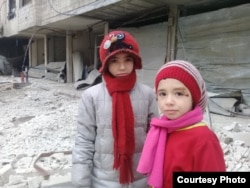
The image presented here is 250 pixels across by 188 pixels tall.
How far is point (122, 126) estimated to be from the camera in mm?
1623

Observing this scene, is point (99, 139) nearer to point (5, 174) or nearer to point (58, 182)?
point (58, 182)

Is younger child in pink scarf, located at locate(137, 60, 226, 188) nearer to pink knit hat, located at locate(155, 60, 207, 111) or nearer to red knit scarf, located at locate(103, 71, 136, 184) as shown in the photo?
pink knit hat, located at locate(155, 60, 207, 111)

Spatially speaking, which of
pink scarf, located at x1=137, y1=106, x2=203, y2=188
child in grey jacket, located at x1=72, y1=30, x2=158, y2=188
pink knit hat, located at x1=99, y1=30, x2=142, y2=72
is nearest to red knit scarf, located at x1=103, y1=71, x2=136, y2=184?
child in grey jacket, located at x1=72, y1=30, x2=158, y2=188

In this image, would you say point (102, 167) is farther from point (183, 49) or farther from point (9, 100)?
point (9, 100)

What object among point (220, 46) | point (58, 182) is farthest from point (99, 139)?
point (220, 46)

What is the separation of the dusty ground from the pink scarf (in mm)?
2246

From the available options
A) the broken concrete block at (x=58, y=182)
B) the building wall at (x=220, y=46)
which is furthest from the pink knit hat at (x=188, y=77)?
the building wall at (x=220, y=46)

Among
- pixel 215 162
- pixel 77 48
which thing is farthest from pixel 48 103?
pixel 215 162

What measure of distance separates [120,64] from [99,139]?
18.0 inches

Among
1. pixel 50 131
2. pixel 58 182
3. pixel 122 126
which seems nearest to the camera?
pixel 122 126

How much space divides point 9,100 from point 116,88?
8532 millimetres

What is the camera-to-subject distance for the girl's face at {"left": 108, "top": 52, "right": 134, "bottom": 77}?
5.48 feet

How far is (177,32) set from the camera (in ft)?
26.0

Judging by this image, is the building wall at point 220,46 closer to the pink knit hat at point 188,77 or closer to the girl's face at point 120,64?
the girl's face at point 120,64
